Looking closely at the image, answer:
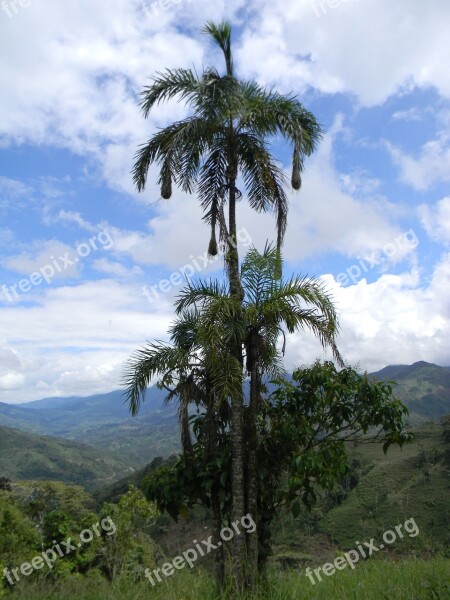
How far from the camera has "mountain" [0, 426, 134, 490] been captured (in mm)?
151375

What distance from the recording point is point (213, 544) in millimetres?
7637

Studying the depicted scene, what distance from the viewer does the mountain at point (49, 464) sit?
5960 inches

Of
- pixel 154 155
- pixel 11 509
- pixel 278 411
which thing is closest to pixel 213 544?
pixel 278 411

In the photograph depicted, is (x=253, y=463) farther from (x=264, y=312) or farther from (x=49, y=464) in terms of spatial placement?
(x=49, y=464)

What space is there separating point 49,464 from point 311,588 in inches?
6939

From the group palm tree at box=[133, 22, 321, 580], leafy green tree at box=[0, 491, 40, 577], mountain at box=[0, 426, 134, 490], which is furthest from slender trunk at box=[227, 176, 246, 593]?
mountain at box=[0, 426, 134, 490]

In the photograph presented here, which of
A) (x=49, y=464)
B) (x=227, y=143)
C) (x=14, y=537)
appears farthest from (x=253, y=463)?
(x=49, y=464)

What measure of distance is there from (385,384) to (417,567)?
8.52ft

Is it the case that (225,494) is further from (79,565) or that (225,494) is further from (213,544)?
(79,565)

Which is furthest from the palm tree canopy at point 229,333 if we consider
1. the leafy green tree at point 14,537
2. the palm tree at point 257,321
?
the leafy green tree at point 14,537

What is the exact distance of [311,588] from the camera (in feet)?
20.3

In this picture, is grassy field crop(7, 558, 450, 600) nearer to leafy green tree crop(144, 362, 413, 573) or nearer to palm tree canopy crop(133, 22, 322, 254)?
leafy green tree crop(144, 362, 413, 573)

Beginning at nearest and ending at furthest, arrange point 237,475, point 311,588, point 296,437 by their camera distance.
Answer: point 311,588, point 237,475, point 296,437

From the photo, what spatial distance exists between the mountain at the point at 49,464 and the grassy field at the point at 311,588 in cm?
15183
